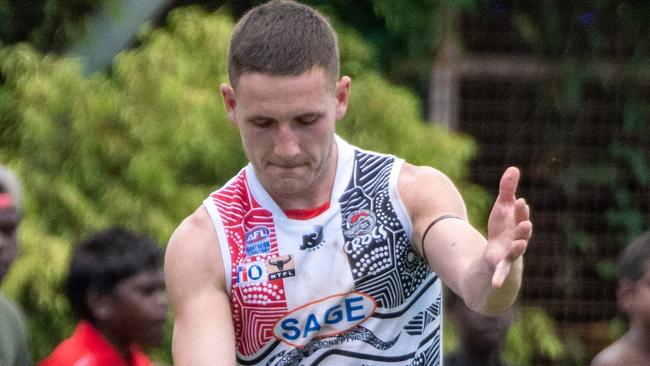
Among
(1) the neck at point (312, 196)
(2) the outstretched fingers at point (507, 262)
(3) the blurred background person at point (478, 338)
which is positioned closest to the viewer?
(2) the outstretched fingers at point (507, 262)

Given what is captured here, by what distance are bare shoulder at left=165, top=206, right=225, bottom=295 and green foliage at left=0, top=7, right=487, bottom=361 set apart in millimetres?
2476

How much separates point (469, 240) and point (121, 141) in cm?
330

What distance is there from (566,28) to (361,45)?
6.13 feet

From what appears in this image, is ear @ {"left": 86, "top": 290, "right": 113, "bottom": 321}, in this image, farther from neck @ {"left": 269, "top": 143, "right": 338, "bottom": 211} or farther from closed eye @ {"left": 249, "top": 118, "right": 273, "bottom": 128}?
closed eye @ {"left": 249, "top": 118, "right": 273, "bottom": 128}

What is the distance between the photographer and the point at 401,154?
281 inches

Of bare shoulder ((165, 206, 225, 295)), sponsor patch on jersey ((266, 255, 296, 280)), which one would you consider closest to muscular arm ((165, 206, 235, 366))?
bare shoulder ((165, 206, 225, 295))

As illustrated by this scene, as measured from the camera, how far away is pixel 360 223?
13.4 feet

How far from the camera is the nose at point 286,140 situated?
3.85m

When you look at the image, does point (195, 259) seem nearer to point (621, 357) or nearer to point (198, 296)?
point (198, 296)

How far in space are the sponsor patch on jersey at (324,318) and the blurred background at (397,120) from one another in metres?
2.55

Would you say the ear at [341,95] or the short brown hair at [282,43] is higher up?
the short brown hair at [282,43]

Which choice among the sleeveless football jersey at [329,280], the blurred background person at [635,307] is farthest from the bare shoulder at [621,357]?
the sleeveless football jersey at [329,280]

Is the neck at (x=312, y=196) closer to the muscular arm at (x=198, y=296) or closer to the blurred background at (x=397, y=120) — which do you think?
the muscular arm at (x=198, y=296)

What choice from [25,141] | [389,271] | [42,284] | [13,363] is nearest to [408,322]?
[389,271]
